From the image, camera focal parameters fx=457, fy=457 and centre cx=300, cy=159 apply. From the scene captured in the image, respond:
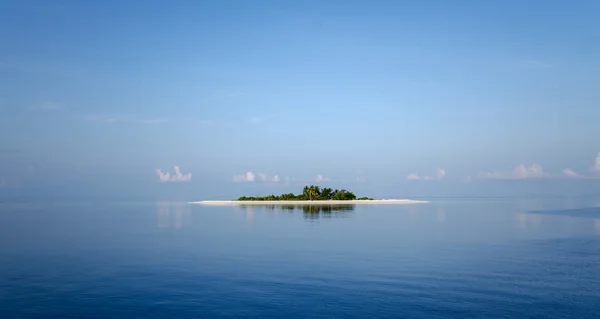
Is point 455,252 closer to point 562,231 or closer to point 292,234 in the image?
point 292,234

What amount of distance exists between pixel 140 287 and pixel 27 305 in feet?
21.6

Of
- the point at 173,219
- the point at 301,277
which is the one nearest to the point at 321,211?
the point at 173,219

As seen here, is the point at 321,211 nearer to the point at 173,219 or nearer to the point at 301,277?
the point at 173,219

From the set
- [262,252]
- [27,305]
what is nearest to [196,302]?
[27,305]

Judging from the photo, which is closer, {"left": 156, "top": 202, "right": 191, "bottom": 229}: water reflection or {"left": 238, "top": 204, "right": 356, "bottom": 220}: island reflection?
{"left": 156, "top": 202, "right": 191, "bottom": 229}: water reflection

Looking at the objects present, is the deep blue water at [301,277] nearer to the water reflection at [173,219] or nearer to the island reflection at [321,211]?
the water reflection at [173,219]

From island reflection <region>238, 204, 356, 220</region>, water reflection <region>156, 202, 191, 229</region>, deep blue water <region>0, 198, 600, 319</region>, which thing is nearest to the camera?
deep blue water <region>0, 198, 600, 319</region>

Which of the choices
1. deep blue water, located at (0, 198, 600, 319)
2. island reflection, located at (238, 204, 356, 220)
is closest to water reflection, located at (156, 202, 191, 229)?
deep blue water, located at (0, 198, 600, 319)

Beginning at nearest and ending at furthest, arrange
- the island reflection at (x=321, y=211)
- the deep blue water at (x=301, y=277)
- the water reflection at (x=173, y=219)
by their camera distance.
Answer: the deep blue water at (x=301, y=277)
the water reflection at (x=173, y=219)
the island reflection at (x=321, y=211)

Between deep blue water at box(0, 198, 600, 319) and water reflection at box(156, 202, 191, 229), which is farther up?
water reflection at box(156, 202, 191, 229)

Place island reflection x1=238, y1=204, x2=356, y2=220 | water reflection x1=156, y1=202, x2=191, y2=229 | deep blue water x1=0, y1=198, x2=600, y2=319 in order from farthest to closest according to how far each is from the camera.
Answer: island reflection x1=238, y1=204, x2=356, y2=220 → water reflection x1=156, y1=202, x2=191, y2=229 → deep blue water x1=0, y1=198, x2=600, y2=319

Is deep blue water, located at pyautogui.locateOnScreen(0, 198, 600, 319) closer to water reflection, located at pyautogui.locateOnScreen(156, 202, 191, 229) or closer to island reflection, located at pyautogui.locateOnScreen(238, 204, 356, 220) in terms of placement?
water reflection, located at pyautogui.locateOnScreen(156, 202, 191, 229)

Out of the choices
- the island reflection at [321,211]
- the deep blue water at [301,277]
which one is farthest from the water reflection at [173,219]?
the island reflection at [321,211]

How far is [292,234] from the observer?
61812 mm
